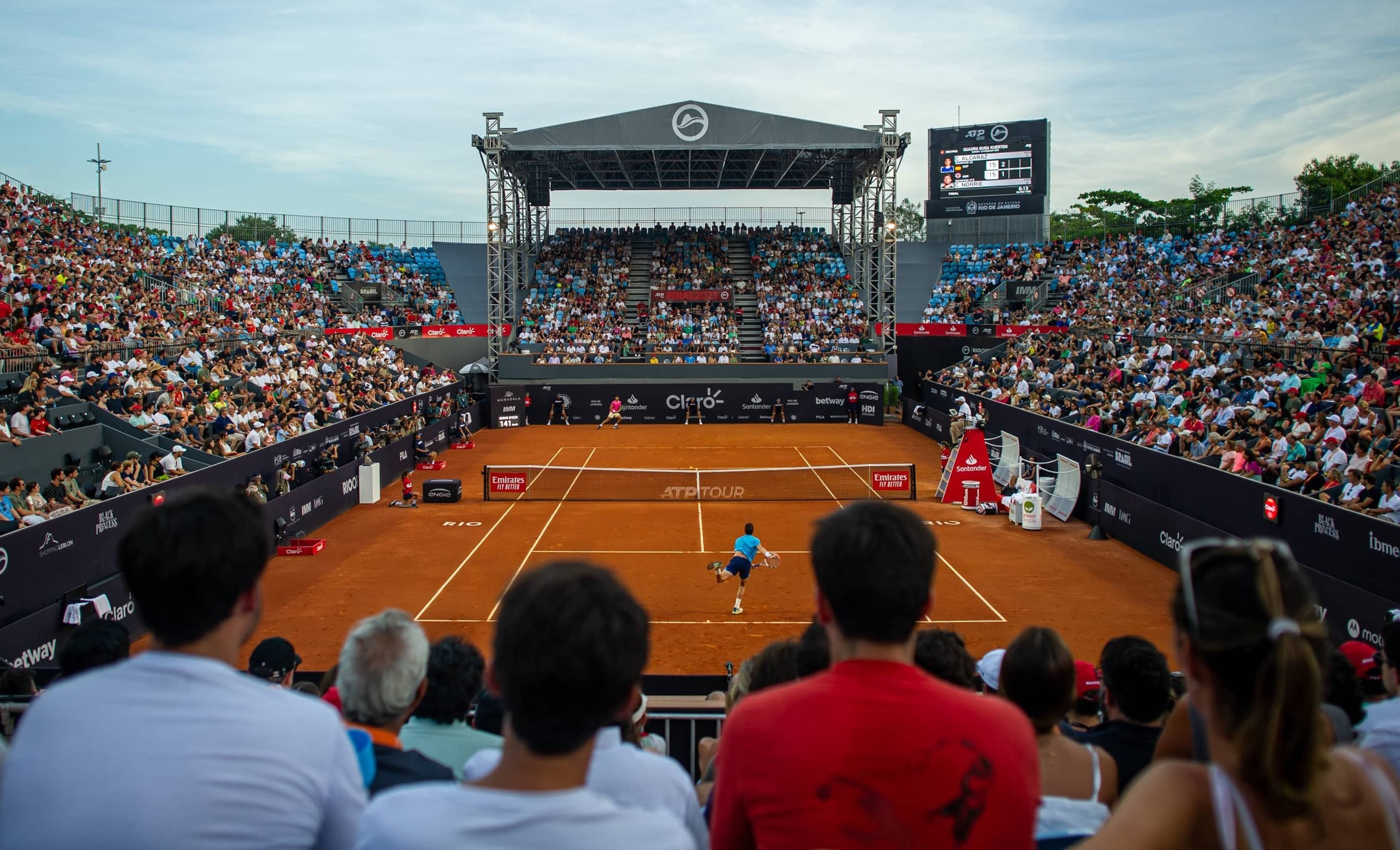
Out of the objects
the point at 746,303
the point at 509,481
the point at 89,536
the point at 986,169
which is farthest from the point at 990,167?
the point at 89,536

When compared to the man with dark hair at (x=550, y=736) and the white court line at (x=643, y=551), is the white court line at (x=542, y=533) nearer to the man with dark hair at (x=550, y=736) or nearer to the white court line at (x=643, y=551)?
the white court line at (x=643, y=551)

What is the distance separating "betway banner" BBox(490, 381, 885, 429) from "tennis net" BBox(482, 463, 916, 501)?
13721 mm

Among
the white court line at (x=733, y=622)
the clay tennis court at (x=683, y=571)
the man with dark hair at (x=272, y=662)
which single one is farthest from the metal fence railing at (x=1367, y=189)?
the man with dark hair at (x=272, y=662)

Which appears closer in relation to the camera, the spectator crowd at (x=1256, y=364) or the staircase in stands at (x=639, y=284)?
the spectator crowd at (x=1256, y=364)

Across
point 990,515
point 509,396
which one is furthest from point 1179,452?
point 509,396

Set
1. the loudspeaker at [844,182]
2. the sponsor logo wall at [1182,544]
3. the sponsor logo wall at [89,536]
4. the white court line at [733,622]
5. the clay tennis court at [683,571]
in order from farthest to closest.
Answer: the loudspeaker at [844,182] < the white court line at [733,622] < the clay tennis court at [683,571] < the sponsor logo wall at [89,536] < the sponsor logo wall at [1182,544]

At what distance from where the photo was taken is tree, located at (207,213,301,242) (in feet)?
187

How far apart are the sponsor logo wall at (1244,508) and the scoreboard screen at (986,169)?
34267 millimetres

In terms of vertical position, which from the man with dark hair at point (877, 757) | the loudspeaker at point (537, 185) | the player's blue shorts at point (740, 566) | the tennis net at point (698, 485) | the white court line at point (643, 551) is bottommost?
the white court line at point (643, 551)

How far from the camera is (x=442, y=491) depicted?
25.9 m

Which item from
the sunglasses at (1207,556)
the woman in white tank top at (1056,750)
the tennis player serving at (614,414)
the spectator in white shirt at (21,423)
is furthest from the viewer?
the tennis player serving at (614,414)

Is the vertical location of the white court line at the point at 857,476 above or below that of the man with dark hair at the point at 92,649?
below

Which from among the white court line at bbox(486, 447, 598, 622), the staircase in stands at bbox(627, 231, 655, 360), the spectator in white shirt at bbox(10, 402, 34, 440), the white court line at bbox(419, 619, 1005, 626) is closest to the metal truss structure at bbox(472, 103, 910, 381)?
the staircase in stands at bbox(627, 231, 655, 360)

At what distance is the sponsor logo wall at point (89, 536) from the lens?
12.9 metres
